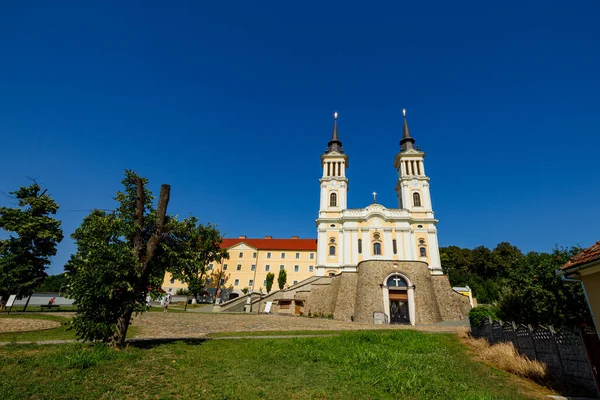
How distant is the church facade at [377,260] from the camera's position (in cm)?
3353

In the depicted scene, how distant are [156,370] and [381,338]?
11.0m

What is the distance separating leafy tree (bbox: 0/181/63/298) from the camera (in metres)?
22.9

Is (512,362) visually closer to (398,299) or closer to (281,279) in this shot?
(398,299)

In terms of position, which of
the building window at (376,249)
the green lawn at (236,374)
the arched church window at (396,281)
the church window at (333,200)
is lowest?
the green lawn at (236,374)

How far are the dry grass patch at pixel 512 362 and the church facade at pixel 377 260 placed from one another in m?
19.1

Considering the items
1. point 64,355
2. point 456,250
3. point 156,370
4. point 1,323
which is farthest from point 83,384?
point 456,250

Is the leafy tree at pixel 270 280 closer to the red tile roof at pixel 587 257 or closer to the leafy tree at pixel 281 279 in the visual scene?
the leafy tree at pixel 281 279

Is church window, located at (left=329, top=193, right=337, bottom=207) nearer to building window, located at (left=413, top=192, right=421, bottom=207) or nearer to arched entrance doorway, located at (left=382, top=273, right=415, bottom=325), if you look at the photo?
building window, located at (left=413, top=192, right=421, bottom=207)

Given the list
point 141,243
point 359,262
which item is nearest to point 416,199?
point 359,262

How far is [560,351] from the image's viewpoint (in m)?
9.32

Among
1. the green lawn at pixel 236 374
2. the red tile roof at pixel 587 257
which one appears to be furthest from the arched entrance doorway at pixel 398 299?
the red tile roof at pixel 587 257

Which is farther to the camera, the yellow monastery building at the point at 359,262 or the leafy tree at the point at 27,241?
the yellow monastery building at the point at 359,262

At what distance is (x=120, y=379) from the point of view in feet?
22.6

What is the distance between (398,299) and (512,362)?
24320 millimetres
